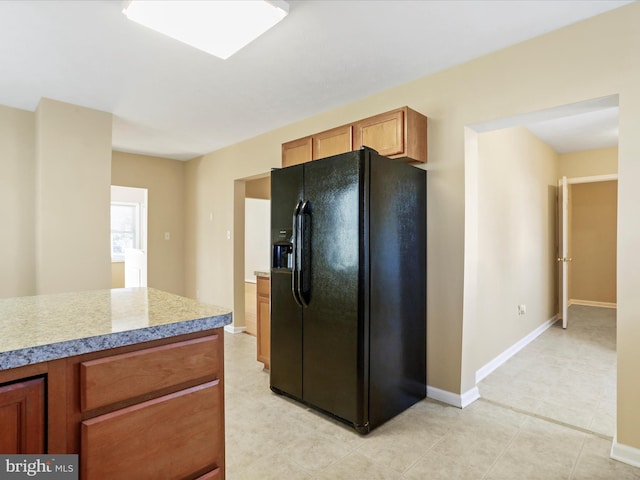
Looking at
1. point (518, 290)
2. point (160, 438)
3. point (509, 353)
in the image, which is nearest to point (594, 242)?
point (518, 290)

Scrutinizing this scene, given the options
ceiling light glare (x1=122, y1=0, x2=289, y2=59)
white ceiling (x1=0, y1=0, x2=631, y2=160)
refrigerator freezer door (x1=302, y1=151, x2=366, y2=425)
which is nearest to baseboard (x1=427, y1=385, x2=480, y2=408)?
refrigerator freezer door (x1=302, y1=151, x2=366, y2=425)

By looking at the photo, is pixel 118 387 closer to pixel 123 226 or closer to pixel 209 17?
pixel 209 17

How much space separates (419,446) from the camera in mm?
2162

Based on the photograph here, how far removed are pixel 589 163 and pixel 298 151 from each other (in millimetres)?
4833

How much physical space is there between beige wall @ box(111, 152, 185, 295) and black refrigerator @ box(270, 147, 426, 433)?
11.0ft

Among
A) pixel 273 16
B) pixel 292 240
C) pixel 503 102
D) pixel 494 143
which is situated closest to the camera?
pixel 273 16

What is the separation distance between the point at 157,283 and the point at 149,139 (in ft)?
7.26

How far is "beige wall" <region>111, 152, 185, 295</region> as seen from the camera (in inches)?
209

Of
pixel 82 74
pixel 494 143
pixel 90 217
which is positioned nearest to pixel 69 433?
pixel 82 74

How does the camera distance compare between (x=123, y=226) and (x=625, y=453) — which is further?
(x=123, y=226)

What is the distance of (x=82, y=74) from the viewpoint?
111 inches

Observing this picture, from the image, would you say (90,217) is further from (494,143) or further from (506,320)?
(506,320)

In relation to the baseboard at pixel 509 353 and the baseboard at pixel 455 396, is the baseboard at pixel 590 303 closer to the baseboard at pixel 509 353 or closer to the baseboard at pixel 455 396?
the baseboard at pixel 509 353

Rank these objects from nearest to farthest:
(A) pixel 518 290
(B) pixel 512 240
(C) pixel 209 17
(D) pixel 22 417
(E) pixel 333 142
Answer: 1. (D) pixel 22 417
2. (C) pixel 209 17
3. (E) pixel 333 142
4. (B) pixel 512 240
5. (A) pixel 518 290
